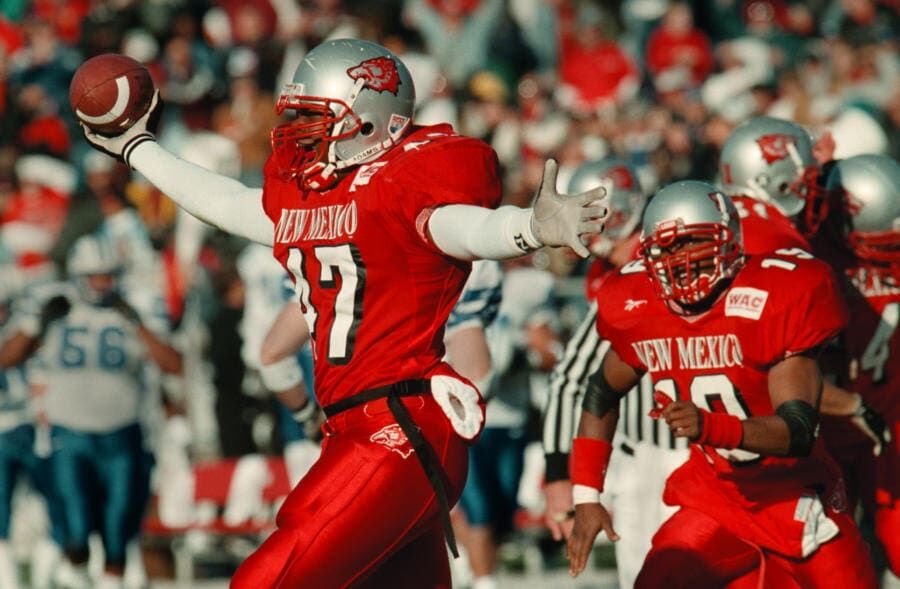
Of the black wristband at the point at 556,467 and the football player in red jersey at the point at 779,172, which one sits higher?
the football player in red jersey at the point at 779,172

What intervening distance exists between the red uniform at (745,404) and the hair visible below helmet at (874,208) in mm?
1097

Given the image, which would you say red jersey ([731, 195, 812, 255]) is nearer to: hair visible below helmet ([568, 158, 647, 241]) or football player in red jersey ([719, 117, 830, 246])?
football player in red jersey ([719, 117, 830, 246])

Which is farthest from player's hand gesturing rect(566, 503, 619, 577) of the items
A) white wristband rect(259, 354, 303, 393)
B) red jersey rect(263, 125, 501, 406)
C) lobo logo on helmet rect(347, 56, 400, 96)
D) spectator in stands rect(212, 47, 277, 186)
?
spectator in stands rect(212, 47, 277, 186)

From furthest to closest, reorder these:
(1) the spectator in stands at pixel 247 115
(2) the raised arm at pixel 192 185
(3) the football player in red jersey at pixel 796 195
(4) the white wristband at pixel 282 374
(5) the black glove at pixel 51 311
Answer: (1) the spectator in stands at pixel 247 115
(5) the black glove at pixel 51 311
(4) the white wristband at pixel 282 374
(3) the football player in red jersey at pixel 796 195
(2) the raised arm at pixel 192 185

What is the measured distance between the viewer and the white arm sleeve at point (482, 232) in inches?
158

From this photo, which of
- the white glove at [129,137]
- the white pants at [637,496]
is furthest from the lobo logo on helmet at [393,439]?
the white pants at [637,496]

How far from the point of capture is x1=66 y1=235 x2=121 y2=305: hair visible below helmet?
8680 millimetres

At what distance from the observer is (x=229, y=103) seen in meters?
12.2

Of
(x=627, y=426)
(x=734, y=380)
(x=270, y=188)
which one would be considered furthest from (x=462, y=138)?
(x=627, y=426)

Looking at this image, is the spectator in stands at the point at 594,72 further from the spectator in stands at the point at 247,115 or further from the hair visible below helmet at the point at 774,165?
the hair visible below helmet at the point at 774,165

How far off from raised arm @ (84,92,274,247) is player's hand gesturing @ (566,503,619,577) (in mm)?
1159

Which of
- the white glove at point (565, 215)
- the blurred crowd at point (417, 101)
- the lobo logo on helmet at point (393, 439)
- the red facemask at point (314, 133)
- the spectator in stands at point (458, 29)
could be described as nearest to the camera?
the white glove at point (565, 215)

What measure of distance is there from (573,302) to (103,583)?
296 centimetres

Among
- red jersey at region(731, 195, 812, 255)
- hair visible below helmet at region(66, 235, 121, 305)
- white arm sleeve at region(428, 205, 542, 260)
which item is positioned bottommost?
hair visible below helmet at region(66, 235, 121, 305)
